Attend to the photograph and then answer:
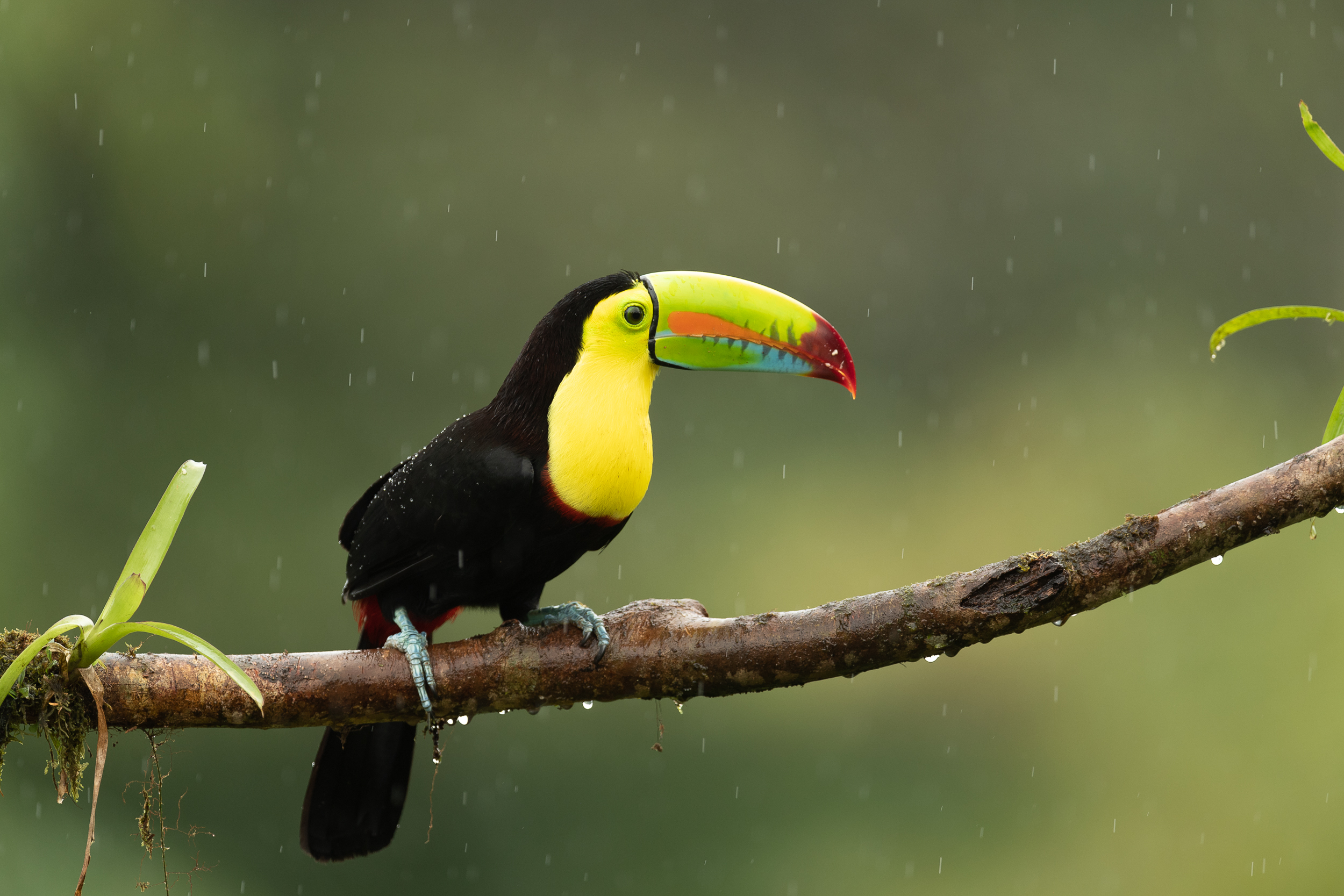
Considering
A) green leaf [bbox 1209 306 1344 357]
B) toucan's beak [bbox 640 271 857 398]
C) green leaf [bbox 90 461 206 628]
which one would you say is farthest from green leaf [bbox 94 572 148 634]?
green leaf [bbox 1209 306 1344 357]

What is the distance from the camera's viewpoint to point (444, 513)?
204cm

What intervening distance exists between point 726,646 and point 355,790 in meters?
0.87

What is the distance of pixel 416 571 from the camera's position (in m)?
2.09

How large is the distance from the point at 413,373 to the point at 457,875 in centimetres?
289

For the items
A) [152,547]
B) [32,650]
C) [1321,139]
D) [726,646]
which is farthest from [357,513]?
[1321,139]

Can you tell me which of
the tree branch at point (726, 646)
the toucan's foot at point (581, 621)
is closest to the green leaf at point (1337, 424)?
the tree branch at point (726, 646)

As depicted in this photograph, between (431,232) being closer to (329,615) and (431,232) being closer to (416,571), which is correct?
(329,615)

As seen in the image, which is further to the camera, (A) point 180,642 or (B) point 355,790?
(B) point 355,790

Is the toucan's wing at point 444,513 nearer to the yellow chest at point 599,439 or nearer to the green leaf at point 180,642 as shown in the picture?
the yellow chest at point 599,439

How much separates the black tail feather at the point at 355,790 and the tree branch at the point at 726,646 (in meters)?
0.32

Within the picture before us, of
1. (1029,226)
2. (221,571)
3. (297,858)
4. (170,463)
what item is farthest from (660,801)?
(1029,226)

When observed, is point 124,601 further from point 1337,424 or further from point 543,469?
point 1337,424

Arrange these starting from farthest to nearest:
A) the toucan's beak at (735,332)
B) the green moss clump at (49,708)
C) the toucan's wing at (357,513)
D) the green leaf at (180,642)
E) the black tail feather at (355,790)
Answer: the toucan's wing at (357,513) → the black tail feather at (355,790) → the toucan's beak at (735,332) → the green moss clump at (49,708) → the green leaf at (180,642)

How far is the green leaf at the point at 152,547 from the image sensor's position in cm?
168
